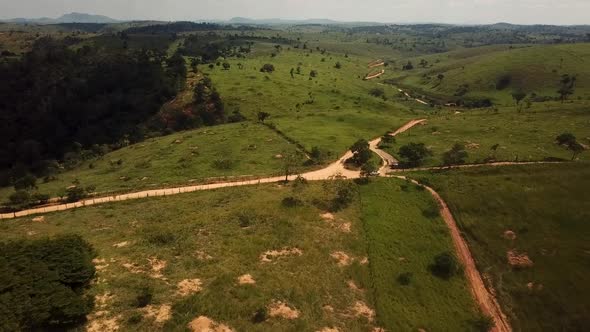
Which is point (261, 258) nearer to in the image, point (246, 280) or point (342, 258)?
point (246, 280)

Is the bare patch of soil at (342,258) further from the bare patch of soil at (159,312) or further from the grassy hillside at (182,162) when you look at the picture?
the grassy hillside at (182,162)

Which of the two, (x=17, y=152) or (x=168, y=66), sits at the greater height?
(x=168, y=66)

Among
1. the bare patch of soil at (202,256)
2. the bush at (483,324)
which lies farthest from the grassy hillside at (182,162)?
the bush at (483,324)

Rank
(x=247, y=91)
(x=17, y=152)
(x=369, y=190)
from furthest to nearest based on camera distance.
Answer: (x=247, y=91)
(x=17, y=152)
(x=369, y=190)

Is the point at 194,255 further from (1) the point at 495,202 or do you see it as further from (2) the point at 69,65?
(2) the point at 69,65

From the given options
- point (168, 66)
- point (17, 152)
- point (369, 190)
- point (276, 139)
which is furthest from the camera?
point (168, 66)

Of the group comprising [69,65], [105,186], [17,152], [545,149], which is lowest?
[17,152]

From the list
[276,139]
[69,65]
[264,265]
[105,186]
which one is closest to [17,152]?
[69,65]
